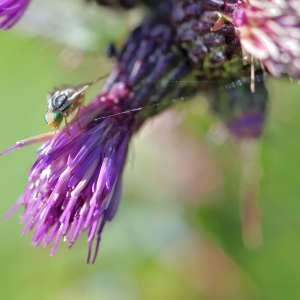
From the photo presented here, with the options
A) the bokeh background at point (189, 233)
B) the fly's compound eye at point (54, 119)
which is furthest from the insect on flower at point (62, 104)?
the bokeh background at point (189, 233)

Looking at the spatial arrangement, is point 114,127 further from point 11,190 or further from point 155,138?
point 11,190

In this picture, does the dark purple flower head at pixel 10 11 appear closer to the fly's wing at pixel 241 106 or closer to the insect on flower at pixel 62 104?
the insect on flower at pixel 62 104

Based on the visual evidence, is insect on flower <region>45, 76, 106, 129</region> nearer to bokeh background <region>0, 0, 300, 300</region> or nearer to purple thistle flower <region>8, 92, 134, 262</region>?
purple thistle flower <region>8, 92, 134, 262</region>

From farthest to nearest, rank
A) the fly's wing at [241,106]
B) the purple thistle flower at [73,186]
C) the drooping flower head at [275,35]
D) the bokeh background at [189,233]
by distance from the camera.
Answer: the bokeh background at [189,233]
the fly's wing at [241,106]
the purple thistle flower at [73,186]
the drooping flower head at [275,35]

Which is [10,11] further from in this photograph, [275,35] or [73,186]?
[275,35]

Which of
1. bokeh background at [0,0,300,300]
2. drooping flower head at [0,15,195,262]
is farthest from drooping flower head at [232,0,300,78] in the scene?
bokeh background at [0,0,300,300]

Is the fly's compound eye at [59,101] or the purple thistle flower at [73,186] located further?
the fly's compound eye at [59,101]

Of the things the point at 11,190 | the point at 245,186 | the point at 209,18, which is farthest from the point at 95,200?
the point at 11,190
